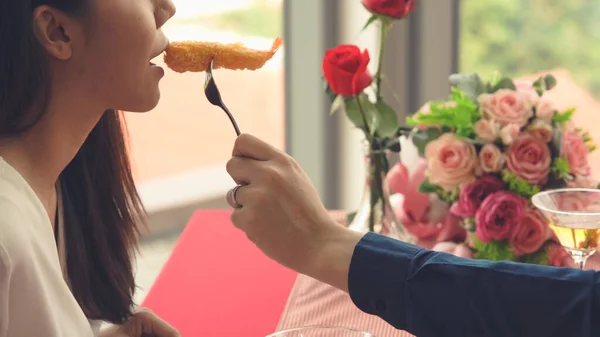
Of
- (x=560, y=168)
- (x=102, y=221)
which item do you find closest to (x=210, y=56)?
(x=102, y=221)

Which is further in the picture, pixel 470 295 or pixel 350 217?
pixel 350 217

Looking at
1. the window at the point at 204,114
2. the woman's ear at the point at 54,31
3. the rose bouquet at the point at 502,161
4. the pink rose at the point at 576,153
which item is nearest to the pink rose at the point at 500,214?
the rose bouquet at the point at 502,161

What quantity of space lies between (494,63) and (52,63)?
1576mm

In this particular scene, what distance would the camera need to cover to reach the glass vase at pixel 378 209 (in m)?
1.32

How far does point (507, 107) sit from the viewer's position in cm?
126

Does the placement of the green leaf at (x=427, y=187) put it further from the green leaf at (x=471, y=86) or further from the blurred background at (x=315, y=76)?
the blurred background at (x=315, y=76)

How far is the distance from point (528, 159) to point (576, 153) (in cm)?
10

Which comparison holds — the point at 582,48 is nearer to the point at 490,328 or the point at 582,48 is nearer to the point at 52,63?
the point at 490,328

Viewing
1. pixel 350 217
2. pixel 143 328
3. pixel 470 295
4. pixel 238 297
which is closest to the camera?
pixel 470 295

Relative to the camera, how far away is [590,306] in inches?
32.8

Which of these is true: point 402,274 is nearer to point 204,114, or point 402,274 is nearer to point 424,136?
point 424,136

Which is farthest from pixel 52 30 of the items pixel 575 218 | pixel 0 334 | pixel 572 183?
pixel 572 183

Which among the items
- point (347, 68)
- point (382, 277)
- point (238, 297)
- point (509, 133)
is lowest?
point (238, 297)

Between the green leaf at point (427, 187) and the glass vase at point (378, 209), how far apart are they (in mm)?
66
